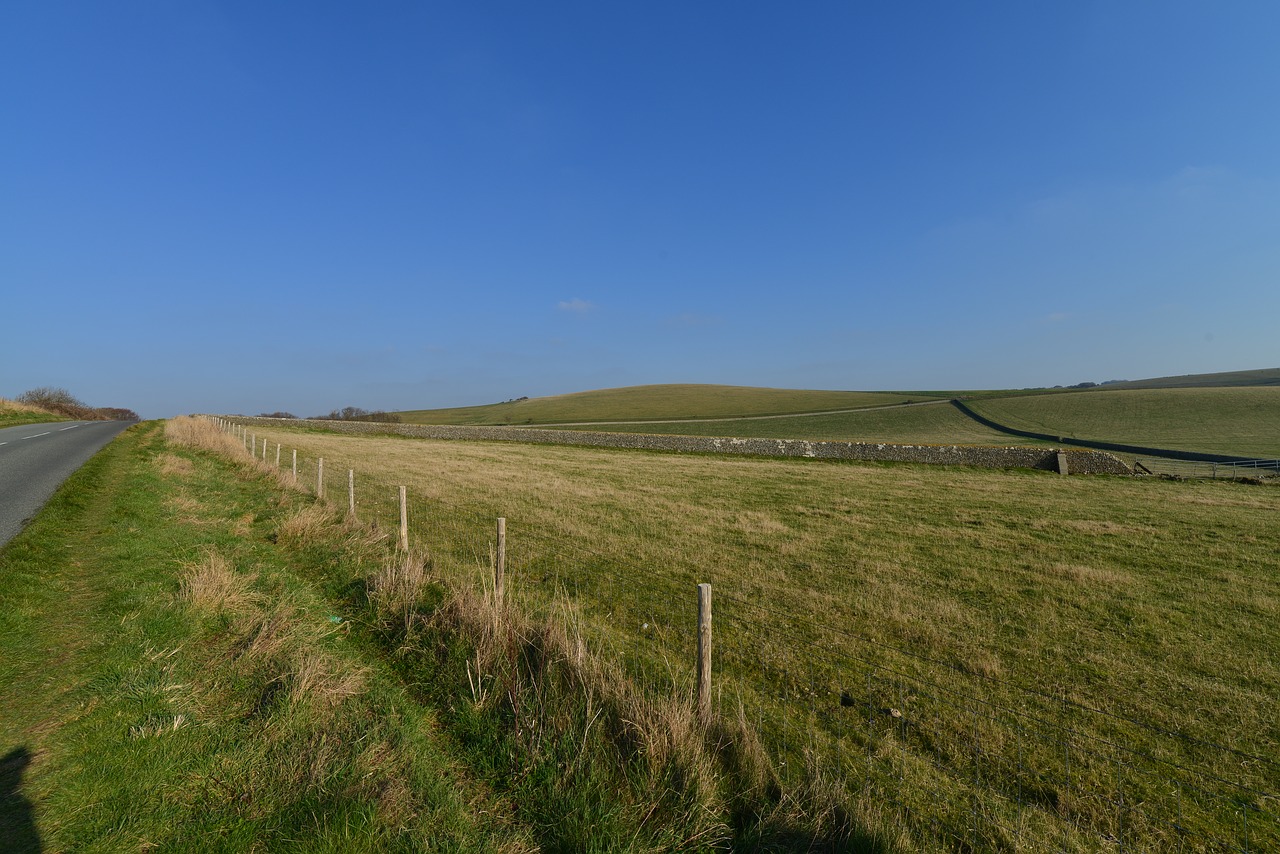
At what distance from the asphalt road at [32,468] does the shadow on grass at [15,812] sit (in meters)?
7.38

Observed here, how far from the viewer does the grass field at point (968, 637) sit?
446cm

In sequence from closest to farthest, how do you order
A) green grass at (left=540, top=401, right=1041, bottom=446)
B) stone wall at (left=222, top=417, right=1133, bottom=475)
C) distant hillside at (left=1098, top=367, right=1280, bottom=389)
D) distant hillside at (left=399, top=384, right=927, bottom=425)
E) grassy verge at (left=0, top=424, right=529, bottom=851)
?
grassy verge at (left=0, top=424, right=529, bottom=851), stone wall at (left=222, top=417, right=1133, bottom=475), green grass at (left=540, top=401, right=1041, bottom=446), distant hillside at (left=399, top=384, right=927, bottom=425), distant hillside at (left=1098, top=367, right=1280, bottom=389)

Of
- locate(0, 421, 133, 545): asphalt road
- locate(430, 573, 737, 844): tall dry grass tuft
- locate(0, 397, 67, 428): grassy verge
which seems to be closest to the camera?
locate(430, 573, 737, 844): tall dry grass tuft

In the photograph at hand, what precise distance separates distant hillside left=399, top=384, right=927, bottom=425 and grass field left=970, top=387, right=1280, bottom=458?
76.5 feet

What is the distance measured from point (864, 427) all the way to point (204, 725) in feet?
220

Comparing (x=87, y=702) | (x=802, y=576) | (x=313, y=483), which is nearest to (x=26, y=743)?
(x=87, y=702)

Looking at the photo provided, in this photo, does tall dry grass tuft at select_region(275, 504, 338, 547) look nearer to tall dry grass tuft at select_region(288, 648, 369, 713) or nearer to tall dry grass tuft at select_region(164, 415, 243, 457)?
tall dry grass tuft at select_region(288, 648, 369, 713)

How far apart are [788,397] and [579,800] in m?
106

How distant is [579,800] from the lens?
3.64 meters

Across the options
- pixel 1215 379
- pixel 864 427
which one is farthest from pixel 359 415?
pixel 1215 379

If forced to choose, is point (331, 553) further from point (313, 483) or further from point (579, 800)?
point (313, 483)

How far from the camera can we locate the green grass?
179 ft

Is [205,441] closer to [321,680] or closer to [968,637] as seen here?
[321,680]

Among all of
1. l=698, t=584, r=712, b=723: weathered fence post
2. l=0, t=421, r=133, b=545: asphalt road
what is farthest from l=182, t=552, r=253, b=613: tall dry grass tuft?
l=698, t=584, r=712, b=723: weathered fence post
